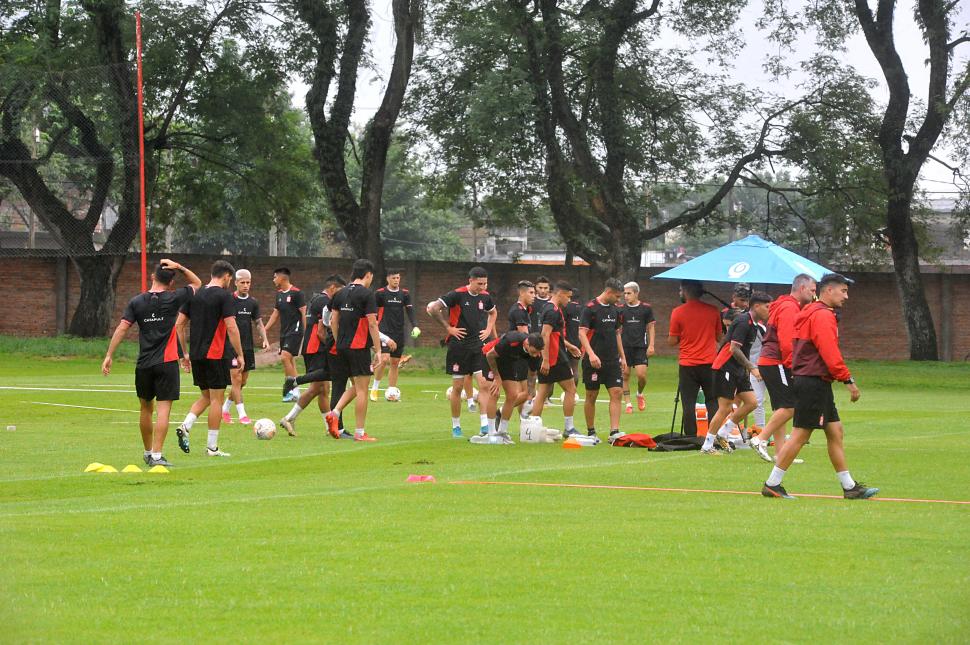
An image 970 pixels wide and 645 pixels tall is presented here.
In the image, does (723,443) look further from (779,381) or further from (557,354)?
(557,354)

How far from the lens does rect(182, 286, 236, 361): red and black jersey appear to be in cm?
1504

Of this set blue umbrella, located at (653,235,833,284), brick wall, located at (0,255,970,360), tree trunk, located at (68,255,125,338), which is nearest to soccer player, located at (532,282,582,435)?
blue umbrella, located at (653,235,833,284)

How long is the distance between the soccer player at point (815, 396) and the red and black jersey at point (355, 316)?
6.88 m

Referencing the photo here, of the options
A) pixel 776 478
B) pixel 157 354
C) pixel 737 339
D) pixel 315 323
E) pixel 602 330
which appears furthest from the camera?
pixel 315 323

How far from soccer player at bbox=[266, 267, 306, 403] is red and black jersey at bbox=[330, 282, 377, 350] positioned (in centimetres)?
486

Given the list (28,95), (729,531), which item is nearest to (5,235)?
(28,95)

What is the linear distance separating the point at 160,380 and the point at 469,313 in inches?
233

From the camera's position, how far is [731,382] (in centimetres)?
1603

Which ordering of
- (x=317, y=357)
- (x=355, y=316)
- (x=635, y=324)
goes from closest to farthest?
(x=355, y=316), (x=317, y=357), (x=635, y=324)

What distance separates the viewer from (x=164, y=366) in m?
13.8

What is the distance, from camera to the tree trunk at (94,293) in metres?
40.5

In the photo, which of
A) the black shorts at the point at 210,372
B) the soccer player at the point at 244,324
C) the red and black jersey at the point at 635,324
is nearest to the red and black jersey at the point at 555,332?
the black shorts at the point at 210,372

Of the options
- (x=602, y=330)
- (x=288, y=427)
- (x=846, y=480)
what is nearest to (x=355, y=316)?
(x=288, y=427)

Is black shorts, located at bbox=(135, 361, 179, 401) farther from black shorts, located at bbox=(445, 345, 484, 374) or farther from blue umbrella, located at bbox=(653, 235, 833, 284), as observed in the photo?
blue umbrella, located at bbox=(653, 235, 833, 284)
